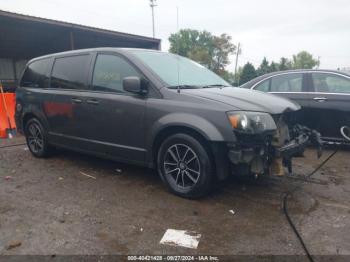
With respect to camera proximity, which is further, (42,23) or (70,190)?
(42,23)

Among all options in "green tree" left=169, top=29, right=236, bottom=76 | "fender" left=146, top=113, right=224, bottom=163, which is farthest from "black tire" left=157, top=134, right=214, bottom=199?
"green tree" left=169, top=29, right=236, bottom=76

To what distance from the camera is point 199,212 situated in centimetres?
370

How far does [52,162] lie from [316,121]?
15.7 ft

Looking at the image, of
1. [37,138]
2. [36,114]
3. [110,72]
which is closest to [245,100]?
[110,72]

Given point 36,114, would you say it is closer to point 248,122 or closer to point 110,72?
point 110,72

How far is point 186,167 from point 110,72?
5.61 feet

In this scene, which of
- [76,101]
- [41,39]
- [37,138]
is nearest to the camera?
[76,101]

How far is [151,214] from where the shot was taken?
3.67 metres

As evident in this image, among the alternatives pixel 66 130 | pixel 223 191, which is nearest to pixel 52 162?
pixel 66 130

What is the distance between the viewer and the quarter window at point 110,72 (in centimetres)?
453

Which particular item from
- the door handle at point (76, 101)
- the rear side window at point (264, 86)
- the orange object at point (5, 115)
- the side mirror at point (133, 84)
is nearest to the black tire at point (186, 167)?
the side mirror at point (133, 84)

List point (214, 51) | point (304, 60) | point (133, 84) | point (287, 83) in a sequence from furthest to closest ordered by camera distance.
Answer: point (304, 60)
point (214, 51)
point (287, 83)
point (133, 84)

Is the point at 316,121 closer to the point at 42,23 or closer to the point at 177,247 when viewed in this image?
the point at 177,247

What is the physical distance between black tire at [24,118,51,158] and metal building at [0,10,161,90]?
670 cm
